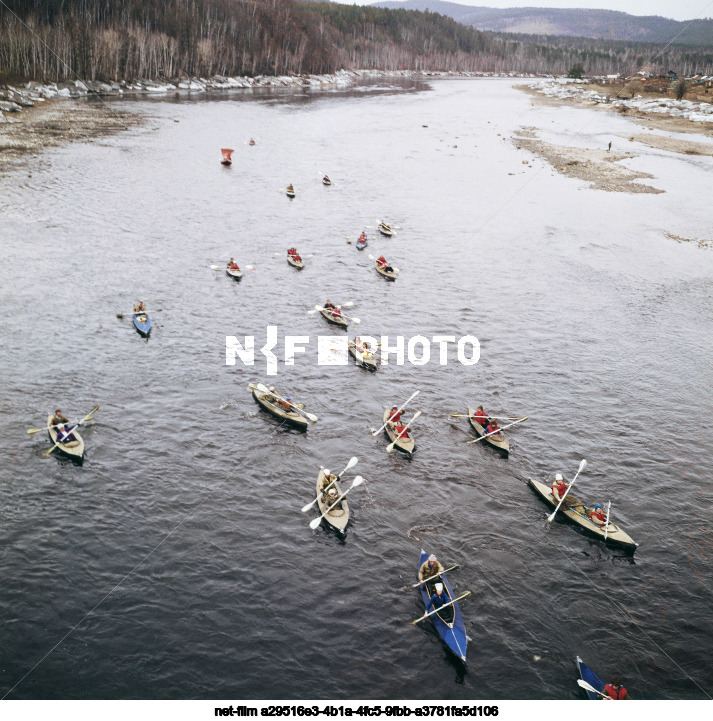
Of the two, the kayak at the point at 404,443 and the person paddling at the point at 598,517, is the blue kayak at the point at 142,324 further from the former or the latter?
the person paddling at the point at 598,517

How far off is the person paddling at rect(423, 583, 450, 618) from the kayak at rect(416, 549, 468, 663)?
184 millimetres

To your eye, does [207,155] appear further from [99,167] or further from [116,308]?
[116,308]

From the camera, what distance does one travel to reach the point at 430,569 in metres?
23.5

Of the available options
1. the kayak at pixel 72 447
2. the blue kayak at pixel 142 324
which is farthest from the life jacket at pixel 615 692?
the blue kayak at pixel 142 324

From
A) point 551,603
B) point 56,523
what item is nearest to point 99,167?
point 56,523

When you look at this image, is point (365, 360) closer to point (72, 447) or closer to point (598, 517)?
point (598, 517)

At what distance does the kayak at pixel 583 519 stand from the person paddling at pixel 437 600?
876 cm

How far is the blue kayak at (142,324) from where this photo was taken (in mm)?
41656

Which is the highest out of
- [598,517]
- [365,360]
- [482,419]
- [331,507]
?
[365,360]

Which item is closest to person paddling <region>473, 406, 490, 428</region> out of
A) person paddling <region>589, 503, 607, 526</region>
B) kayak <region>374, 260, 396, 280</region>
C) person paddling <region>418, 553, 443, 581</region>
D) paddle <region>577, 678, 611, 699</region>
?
person paddling <region>589, 503, 607, 526</region>

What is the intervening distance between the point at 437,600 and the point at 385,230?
5283cm

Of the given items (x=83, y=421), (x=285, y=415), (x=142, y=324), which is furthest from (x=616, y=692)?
(x=142, y=324)

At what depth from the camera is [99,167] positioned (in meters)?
85.8

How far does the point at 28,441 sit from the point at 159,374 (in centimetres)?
927
